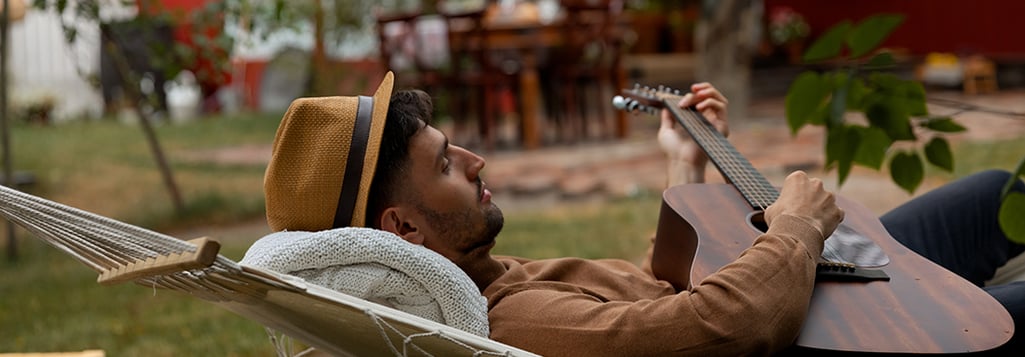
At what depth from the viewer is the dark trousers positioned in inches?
95.4

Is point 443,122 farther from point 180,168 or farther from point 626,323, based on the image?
point 626,323

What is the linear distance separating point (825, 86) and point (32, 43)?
40.5 feet

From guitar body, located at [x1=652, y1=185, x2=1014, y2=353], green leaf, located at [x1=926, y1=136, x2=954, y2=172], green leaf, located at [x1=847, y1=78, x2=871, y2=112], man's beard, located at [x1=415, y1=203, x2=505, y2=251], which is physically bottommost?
guitar body, located at [x1=652, y1=185, x2=1014, y2=353]

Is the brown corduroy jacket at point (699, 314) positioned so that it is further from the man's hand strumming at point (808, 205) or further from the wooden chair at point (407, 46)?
the wooden chair at point (407, 46)

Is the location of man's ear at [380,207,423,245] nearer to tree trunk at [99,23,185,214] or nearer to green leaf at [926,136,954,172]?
green leaf at [926,136,954,172]

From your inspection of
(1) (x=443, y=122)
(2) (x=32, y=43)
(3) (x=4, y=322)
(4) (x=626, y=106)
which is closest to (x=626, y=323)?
(4) (x=626, y=106)

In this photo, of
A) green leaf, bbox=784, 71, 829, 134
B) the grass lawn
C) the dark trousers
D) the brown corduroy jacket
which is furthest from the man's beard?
the grass lawn

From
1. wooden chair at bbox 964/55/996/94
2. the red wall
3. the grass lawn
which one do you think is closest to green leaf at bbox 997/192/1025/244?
the grass lawn

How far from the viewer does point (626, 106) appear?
2.54 meters

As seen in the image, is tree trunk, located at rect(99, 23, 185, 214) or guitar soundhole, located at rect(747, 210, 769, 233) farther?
tree trunk, located at rect(99, 23, 185, 214)

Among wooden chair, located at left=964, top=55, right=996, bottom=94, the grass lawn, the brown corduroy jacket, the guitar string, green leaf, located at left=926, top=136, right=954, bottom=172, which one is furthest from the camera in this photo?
wooden chair, located at left=964, top=55, right=996, bottom=94

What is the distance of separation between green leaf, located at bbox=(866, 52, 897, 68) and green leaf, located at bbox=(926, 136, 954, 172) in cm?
34

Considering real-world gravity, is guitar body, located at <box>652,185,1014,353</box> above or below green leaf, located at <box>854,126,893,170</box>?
below

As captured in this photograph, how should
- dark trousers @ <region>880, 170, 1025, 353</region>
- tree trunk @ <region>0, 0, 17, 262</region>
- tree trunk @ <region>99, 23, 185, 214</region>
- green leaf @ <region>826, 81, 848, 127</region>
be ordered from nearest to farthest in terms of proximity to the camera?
green leaf @ <region>826, 81, 848, 127</region> < dark trousers @ <region>880, 170, 1025, 353</region> < tree trunk @ <region>0, 0, 17, 262</region> < tree trunk @ <region>99, 23, 185, 214</region>
